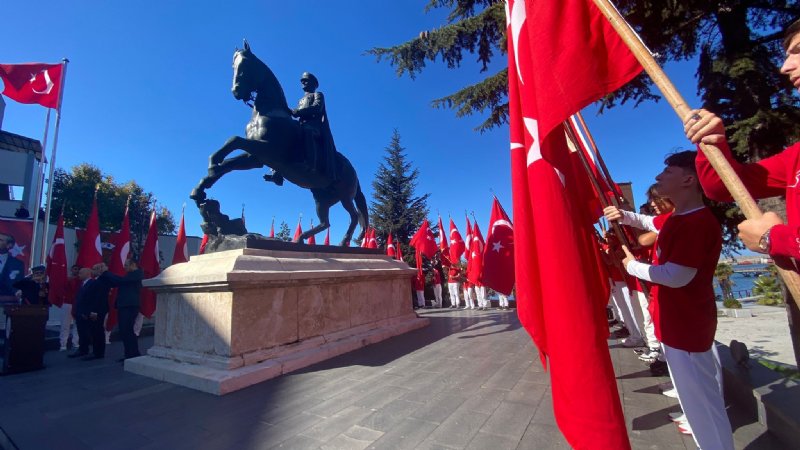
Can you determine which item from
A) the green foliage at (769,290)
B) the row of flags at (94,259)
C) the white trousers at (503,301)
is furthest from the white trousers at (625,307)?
the green foliage at (769,290)

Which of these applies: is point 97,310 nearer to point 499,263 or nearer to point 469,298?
point 499,263

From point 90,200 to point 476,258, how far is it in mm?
27880

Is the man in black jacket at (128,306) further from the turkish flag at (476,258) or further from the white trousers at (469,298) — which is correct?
the white trousers at (469,298)

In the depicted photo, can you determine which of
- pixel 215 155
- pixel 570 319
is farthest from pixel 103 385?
pixel 570 319

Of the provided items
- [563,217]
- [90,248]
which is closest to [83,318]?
[90,248]

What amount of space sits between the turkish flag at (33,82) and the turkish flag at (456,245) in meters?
14.4

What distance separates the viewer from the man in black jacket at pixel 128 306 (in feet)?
19.0

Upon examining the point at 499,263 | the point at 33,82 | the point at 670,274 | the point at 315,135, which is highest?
the point at 33,82

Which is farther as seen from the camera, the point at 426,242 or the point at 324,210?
the point at 426,242

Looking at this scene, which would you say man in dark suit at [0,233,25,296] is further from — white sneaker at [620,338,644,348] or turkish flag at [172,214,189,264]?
white sneaker at [620,338,644,348]

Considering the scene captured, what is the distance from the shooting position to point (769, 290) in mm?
15570

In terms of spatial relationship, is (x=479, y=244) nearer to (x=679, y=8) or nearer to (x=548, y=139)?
(x=679, y=8)

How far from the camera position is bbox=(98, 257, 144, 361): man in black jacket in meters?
5.78

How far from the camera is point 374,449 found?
2295mm
